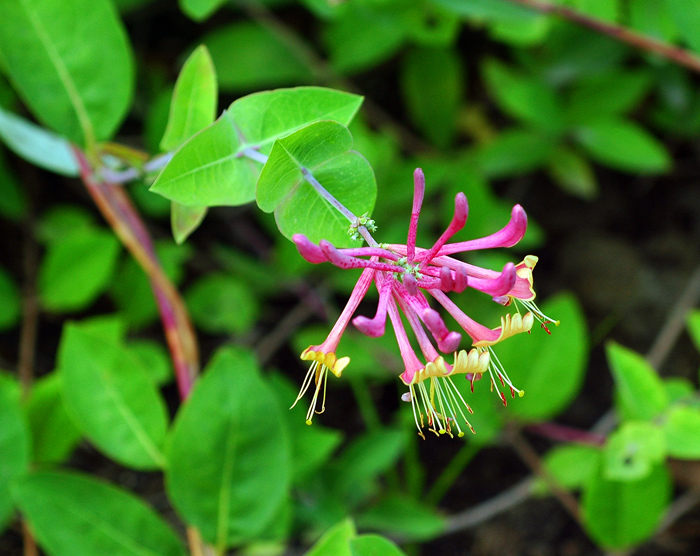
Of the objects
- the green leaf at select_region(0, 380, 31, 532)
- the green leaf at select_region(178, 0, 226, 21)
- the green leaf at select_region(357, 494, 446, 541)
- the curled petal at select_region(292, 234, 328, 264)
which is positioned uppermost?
the green leaf at select_region(178, 0, 226, 21)

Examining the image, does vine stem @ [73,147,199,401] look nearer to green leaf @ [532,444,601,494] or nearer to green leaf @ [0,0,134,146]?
green leaf @ [0,0,134,146]

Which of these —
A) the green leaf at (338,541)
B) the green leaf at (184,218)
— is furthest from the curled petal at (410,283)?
the green leaf at (338,541)

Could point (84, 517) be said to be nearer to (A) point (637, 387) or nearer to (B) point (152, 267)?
(B) point (152, 267)

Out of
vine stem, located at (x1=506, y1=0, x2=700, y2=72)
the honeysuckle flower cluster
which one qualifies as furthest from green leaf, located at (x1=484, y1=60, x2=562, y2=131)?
the honeysuckle flower cluster

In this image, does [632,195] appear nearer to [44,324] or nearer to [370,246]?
[370,246]

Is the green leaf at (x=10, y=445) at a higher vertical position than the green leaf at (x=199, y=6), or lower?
lower

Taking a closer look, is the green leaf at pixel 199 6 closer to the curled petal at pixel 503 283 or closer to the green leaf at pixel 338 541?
the curled petal at pixel 503 283

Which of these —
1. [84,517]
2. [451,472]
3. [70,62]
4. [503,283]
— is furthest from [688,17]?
[84,517]
